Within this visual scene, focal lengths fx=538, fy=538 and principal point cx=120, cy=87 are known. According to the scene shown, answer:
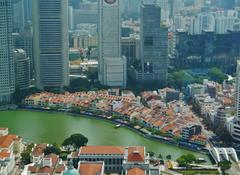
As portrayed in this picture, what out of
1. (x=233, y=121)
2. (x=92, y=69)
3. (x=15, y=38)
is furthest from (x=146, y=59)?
(x=233, y=121)

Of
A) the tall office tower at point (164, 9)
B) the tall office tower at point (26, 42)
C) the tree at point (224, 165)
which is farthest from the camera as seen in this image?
the tall office tower at point (164, 9)

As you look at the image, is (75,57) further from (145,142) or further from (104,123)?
(145,142)

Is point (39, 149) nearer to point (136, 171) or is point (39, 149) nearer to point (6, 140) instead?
point (6, 140)

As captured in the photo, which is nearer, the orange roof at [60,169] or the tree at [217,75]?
the orange roof at [60,169]

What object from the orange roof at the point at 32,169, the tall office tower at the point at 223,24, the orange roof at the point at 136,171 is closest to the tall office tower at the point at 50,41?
the orange roof at the point at 32,169

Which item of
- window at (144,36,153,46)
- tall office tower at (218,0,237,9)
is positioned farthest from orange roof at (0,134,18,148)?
tall office tower at (218,0,237,9)

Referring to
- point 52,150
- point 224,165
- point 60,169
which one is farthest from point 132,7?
point 60,169

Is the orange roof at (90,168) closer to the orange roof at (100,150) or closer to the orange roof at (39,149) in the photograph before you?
the orange roof at (100,150)
